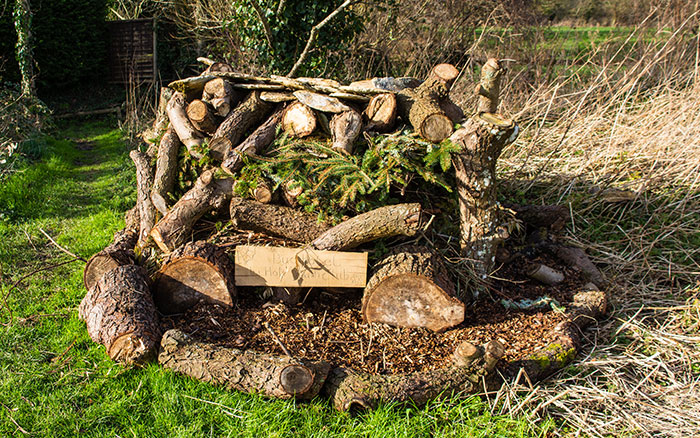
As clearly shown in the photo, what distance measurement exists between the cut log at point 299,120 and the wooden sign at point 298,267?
3.33ft

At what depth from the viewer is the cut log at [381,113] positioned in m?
3.59

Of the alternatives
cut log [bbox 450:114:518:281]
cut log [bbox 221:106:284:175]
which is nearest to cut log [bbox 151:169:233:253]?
cut log [bbox 221:106:284:175]

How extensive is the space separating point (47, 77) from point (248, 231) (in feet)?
35.3

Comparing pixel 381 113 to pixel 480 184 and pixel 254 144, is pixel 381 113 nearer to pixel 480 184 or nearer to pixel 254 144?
pixel 480 184

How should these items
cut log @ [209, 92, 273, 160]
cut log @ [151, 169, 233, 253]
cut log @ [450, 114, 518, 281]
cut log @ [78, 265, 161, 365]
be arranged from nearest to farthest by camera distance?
cut log @ [78, 265, 161, 365] < cut log @ [450, 114, 518, 281] < cut log @ [151, 169, 233, 253] < cut log @ [209, 92, 273, 160]

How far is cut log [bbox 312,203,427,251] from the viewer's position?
3.19 metres

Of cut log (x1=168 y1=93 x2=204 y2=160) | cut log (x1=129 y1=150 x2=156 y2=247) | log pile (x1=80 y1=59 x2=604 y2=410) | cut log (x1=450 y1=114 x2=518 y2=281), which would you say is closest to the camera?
log pile (x1=80 y1=59 x2=604 y2=410)

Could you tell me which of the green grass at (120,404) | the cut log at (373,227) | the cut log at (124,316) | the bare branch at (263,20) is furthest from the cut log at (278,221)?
the bare branch at (263,20)

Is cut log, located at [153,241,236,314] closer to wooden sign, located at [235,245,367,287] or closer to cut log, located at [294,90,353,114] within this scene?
wooden sign, located at [235,245,367,287]

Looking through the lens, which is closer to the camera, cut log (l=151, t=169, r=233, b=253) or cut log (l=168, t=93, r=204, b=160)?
cut log (l=151, t=169, r=233, b=253)

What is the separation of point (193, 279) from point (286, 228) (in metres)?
0.76

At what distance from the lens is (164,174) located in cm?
402

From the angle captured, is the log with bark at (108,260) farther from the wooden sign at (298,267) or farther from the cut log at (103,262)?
the wooden sign at (298,267)

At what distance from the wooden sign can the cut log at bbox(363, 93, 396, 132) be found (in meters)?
1.08
